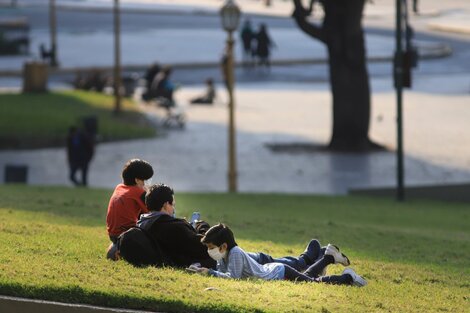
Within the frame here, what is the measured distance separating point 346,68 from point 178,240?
23.2 meters

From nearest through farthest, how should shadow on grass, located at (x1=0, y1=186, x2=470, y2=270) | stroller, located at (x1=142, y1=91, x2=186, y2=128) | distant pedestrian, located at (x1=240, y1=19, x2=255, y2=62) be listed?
shadow on grass, located at (x1=0, y1=186, x2=470, y2=270)
stroller, located at (x1=142, y1=91, x2=186, y2=128)
distant pedestrian, located at (x1=240, y1=19, x2=255, y2=62)

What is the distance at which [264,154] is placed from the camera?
34.1 metres

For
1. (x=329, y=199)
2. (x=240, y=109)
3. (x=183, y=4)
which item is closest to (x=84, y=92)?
(x=240, y=109)

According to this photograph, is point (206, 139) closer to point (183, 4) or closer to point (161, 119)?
point (161, 119)

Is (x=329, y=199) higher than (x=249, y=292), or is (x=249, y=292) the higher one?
(x=249, y=292)

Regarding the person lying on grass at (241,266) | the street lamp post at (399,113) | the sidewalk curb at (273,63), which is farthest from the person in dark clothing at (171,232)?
the sidewalk curb at (273,63)

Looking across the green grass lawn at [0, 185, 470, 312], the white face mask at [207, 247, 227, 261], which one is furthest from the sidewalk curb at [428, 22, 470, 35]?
the white face mask at [207, 247, 227, 261]

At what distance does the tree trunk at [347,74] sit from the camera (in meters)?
34.6

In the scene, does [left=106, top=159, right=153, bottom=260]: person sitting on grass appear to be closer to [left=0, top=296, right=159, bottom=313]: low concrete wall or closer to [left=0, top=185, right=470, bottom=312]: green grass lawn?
[left=0, top=185, right=470, bottom=312]: green grass lawn

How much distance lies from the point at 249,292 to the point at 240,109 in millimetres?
31229

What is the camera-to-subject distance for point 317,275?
12.5 meters

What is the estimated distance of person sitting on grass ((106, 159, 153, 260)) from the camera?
12.9 m

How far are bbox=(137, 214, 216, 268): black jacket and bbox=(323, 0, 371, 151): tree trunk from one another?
22.3 m

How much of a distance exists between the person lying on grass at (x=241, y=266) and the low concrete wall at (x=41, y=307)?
1.40 m
